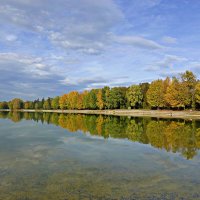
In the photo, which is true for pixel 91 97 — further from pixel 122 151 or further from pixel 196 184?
pixel 196 184

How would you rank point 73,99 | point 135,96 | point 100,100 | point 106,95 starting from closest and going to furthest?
point 135,96, point 106,95, point 100,100, point 73,99

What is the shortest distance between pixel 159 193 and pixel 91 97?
387ft

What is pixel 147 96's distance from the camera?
98.6 meters

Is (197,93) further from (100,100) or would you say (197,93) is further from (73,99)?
(73,99)

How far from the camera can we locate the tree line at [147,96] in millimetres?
83312

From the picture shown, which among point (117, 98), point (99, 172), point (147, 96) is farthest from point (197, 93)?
point (99, 172)

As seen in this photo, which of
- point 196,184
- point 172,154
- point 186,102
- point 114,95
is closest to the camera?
point 196,184

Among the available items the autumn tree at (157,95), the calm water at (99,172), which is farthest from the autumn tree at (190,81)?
the calm water at (99,172)

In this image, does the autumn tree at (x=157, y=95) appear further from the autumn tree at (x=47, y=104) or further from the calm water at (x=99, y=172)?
the autumn tree at (x=47, y=104)

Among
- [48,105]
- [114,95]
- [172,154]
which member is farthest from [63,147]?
[48,105]

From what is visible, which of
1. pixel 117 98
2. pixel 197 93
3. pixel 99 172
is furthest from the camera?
pixel 117 98

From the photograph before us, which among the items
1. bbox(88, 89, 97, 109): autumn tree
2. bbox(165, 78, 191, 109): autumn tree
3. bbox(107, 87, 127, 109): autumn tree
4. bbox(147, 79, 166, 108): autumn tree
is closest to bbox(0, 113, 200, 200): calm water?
bbox(165, 78, 191, 109): autumn tree

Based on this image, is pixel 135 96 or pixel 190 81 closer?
pixel 190 81

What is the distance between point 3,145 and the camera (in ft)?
82.6
